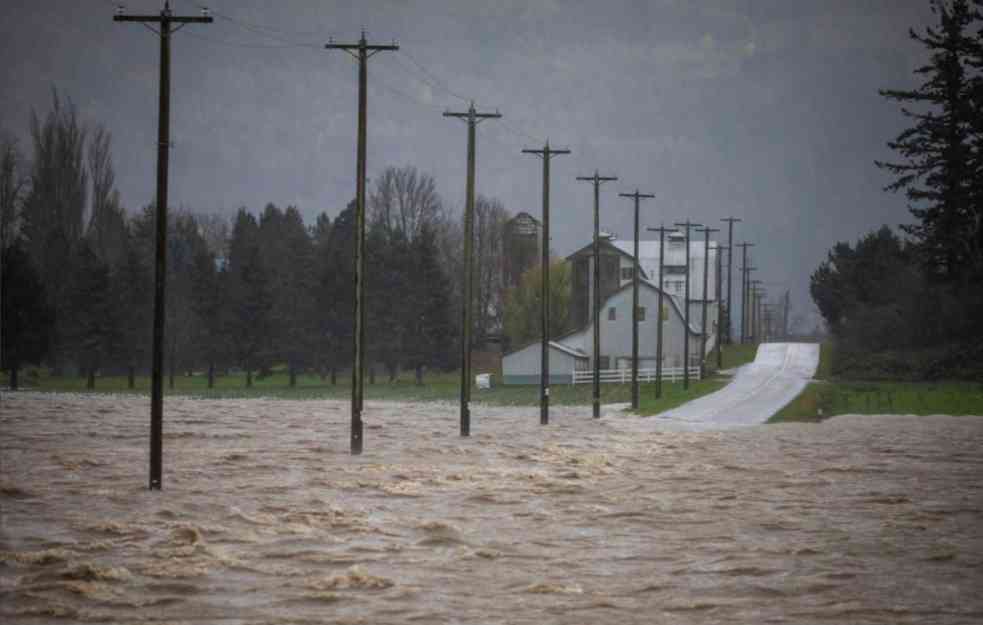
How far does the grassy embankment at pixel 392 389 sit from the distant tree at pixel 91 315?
8.40ft

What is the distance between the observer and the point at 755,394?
224 feet

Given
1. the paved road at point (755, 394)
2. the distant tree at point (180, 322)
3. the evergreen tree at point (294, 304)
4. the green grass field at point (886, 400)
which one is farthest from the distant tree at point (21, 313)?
the green grass field at point (886, 400)

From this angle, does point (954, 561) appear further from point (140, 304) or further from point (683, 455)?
point (140, 304)

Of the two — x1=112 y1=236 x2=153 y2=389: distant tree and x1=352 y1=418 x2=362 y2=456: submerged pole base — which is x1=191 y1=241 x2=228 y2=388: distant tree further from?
x1=352 y1=418 x2=362 y2=456: submerged pole base

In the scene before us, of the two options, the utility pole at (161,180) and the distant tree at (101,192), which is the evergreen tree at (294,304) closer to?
the distant tree at (101,192)

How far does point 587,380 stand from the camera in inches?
3433

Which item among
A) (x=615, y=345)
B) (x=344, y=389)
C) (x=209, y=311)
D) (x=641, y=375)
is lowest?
(x=344, y=389)

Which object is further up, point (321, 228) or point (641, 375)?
point (321, 228)

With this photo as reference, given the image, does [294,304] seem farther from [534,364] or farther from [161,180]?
[161,180]

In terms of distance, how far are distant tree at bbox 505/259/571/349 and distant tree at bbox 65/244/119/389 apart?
34429mm

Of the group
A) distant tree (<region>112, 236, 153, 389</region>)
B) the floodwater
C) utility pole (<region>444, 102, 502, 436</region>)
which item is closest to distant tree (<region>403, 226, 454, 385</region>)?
distant tree (<region>112, 236, 153, 389</region>)

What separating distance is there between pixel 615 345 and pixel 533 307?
59.1 ft

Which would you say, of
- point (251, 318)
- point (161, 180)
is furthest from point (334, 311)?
point (161, 180)

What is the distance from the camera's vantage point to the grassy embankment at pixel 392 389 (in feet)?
227
